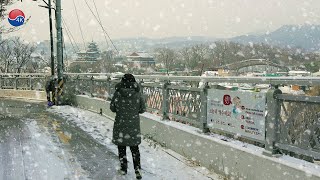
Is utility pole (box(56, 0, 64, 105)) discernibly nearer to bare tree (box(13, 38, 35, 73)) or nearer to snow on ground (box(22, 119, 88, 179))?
snow on ground (box(22, 119, 88, 179))

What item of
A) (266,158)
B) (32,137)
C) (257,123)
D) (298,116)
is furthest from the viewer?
(32,137)

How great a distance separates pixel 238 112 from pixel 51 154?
4.13m

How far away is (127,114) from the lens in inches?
242

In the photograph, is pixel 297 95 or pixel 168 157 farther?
pixel 168 157

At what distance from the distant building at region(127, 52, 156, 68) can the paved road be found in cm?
9686

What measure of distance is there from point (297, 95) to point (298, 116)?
0.28 metres

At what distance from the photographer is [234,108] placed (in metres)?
6.26

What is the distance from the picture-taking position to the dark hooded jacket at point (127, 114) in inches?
242

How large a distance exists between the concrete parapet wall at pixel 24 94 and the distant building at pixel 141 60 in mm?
81185

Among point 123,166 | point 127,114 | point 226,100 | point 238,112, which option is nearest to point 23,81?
point 123,166

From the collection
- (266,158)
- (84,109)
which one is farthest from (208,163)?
(84,109)

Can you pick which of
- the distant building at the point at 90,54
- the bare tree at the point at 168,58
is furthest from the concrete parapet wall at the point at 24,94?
the distant building at the point at 90,54

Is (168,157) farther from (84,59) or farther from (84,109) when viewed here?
(84,59)

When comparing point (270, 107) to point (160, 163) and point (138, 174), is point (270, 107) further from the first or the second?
Answer: point (160, 163)
